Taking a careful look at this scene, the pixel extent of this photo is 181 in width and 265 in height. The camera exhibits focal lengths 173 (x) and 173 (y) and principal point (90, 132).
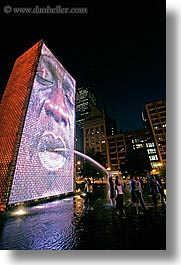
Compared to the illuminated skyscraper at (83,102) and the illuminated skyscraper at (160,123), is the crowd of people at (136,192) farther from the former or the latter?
the illuminated skyscraper at (83,102)

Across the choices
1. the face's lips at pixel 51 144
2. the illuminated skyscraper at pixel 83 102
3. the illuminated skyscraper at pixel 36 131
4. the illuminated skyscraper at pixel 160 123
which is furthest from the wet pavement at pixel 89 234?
the illuminated skyscraper at pixel 83 102

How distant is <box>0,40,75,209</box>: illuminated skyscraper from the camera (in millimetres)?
6430

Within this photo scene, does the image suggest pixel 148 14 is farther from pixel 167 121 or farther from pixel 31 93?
pixel 31 93

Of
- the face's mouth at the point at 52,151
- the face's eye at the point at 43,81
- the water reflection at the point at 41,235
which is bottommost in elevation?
the water reflection at the point at 41,235

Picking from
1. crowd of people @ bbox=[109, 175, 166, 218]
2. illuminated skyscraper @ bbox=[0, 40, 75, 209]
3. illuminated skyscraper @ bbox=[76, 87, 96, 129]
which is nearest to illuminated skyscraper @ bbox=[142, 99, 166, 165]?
→ crowd of people @ bbox=[109, 175, 166, 218]

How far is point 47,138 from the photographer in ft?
26.7

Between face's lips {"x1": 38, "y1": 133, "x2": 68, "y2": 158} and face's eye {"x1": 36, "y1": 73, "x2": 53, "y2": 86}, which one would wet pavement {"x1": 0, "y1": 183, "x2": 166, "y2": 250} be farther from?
face's eye {"x1": 36, "y1": 73, "x2": 53, "y2": 86}

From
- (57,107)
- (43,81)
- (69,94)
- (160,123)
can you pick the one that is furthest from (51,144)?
(160,123)

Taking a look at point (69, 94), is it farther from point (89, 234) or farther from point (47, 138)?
point (89, 234)

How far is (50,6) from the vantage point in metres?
5.17

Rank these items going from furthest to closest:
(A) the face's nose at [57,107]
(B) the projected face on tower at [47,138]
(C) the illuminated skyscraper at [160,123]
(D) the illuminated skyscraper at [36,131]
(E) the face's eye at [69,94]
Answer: (E) the face's eye at [69,94], (A) the face's nose at [57,107], (B) the projected face on tower at [47,138], (D) the illuminated skyscraper at [36,131], (C) the illuminated skyscraper at [160,123]

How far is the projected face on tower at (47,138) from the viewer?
670 cm

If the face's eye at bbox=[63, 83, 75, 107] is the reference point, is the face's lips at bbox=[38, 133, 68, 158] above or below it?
below

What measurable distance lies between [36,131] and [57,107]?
2274mm
